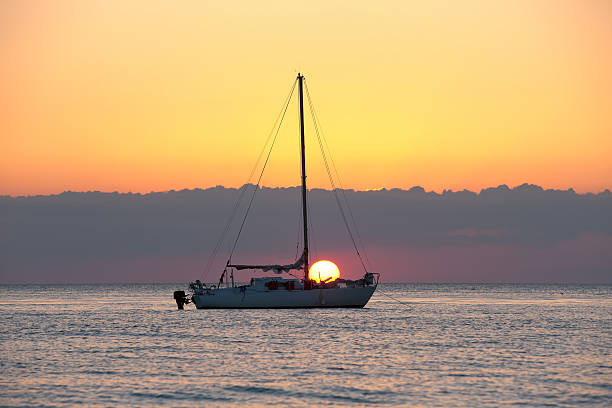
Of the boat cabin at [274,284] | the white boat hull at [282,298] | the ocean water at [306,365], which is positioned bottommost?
the ocean water at [306,365]

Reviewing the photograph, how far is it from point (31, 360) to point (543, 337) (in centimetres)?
3538

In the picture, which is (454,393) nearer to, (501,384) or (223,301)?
(501,384)

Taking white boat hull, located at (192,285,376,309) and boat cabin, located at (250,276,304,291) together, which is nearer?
white boat hull, located at (192,285,376,309)

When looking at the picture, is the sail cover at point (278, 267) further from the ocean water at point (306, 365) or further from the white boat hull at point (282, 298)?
the ocean water at point (306, 365)

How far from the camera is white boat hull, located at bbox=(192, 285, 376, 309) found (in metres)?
81.0

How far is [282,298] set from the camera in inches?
3211

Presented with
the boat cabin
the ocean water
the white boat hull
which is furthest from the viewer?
the boat cabin

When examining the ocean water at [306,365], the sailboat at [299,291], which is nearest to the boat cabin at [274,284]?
the sailboat at [299,291]

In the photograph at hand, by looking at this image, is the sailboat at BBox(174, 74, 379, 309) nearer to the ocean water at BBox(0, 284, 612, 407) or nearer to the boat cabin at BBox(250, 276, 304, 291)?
the boat cabin at BBox(250, 276, 304, 291)

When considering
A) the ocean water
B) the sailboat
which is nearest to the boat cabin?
the sailboat

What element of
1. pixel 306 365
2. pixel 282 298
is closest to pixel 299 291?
pixel 282 298

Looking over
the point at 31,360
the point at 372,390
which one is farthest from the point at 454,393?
the point at 31,360

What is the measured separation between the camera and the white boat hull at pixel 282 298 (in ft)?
266

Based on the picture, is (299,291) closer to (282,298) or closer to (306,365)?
(282,298)
